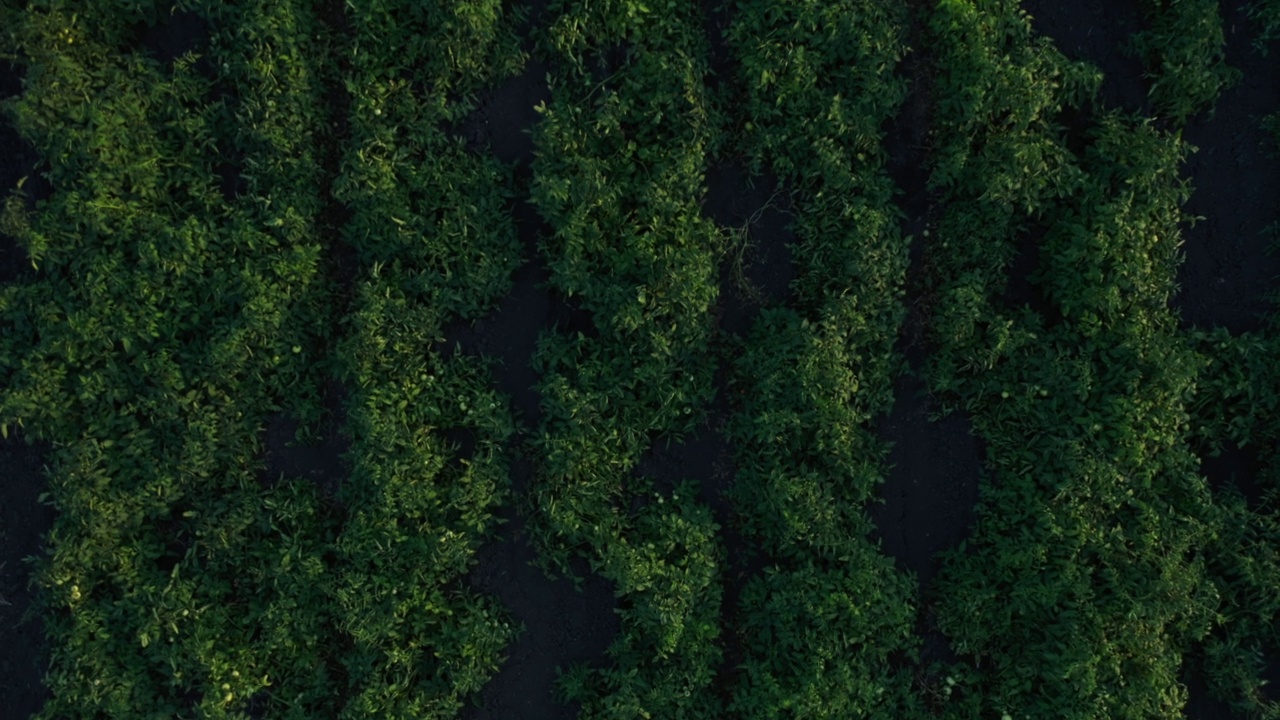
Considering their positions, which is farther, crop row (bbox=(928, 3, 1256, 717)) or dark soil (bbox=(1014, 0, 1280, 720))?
dark soil (bbox=(1014, 0, 1280, 720))

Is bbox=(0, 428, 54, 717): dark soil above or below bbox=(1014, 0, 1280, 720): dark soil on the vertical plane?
A: below

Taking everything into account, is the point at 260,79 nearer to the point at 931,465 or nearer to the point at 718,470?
the point at 718,470

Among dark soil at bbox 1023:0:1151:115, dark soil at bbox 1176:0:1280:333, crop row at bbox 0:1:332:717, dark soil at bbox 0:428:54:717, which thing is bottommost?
dark soil at bbox 0:428:54:717

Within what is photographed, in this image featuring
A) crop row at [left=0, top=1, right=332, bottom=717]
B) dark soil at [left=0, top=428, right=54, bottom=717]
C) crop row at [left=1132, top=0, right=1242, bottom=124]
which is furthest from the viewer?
dark soil at [left=0, top=428, right=54, bottom=717]

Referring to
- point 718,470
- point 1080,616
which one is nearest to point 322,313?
point 718,470

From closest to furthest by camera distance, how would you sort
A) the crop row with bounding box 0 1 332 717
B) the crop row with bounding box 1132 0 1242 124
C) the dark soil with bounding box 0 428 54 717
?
the crop row with bounding box 0 1 332 717 → the crop row with bounding box 1132 0 1242 124 → the dark soil with bounding box 0 428 54 717

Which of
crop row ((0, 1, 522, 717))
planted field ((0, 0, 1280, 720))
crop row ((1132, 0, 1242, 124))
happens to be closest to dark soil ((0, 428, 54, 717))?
planted field ((0, 0, 1280, 720))

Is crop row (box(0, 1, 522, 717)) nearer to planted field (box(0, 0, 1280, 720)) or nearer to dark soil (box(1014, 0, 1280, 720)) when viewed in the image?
planted field (box(0, 0, 1280, 720))
